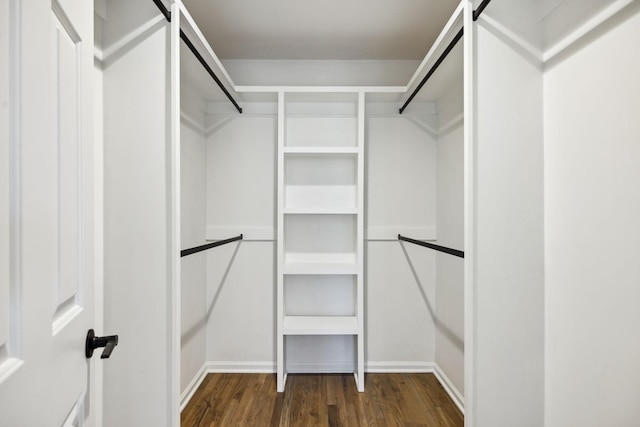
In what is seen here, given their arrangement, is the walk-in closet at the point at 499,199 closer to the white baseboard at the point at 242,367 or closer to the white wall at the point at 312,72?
the white baseboard at the point at 242,367

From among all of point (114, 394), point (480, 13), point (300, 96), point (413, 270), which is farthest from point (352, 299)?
point (480, 13)

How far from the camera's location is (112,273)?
4.35 feet

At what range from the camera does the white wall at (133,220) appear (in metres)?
1.33

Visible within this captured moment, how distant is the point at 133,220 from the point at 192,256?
102 centimetres

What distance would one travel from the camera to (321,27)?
7.16ft

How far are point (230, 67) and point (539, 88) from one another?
6.83 ft

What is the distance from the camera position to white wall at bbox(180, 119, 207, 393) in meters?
2.16

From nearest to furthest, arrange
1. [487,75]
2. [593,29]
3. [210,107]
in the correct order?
[593,29] → [487,75] → [210,107]

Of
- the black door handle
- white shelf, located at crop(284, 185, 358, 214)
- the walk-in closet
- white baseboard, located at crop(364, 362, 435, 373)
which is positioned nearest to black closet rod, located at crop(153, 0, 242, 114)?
the walk-in closet

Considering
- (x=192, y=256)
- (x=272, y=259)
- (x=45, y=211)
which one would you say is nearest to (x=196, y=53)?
(x=192, y=256)

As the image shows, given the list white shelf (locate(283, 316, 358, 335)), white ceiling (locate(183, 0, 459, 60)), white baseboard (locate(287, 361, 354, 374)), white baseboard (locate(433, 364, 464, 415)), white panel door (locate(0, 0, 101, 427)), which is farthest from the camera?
white baseboard (locate(287, 361, 354, 374))

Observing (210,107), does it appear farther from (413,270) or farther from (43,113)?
(43,113)

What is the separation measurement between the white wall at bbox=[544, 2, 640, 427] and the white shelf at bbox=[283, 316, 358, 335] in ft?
4.00

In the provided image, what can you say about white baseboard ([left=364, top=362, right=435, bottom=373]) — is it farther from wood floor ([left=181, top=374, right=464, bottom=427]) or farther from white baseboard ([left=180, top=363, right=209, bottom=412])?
white baseboard ([left=180, top=363, right=209, bottom=412])
